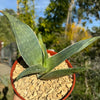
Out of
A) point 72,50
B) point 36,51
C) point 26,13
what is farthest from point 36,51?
point 26,13

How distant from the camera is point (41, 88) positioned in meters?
0.49

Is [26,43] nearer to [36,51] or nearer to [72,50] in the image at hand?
[36,51]

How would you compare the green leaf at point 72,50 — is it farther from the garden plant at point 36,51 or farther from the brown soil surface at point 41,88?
the brown soil surface at point 41,88

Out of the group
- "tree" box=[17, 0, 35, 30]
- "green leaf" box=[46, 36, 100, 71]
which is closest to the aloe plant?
"green leaf" box=[46, 36, 100, 71]

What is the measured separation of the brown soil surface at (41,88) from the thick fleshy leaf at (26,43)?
0.08m

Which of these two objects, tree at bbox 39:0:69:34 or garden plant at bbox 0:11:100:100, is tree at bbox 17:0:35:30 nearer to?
tree at bbox 39:0:69:34

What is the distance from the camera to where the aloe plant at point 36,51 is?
1.45 ft

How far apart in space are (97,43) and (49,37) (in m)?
1.55

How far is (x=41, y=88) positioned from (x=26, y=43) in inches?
7.7

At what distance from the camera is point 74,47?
1.49 ft

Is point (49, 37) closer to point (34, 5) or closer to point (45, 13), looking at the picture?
point (45, 13)

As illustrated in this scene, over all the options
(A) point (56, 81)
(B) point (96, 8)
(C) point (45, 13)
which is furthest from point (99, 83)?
(B) point (96, 8)

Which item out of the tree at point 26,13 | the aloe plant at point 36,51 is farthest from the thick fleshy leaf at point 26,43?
the tree at point 26,13

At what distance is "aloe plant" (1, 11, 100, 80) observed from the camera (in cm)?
44
